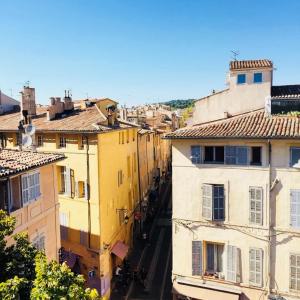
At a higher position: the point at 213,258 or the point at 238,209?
the point at 238,209

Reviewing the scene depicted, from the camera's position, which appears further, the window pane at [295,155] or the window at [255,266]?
Result: the window at [255,266]

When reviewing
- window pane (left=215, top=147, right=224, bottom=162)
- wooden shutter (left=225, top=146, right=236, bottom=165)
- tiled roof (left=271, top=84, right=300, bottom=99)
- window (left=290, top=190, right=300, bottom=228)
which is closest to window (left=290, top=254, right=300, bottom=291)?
window (left=290, top=190, right=300, bottom=228)

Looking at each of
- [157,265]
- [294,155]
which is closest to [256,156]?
[294,155]

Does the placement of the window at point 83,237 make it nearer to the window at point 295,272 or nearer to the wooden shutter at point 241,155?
the wooden shutter at point 241,155

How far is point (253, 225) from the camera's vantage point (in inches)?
751

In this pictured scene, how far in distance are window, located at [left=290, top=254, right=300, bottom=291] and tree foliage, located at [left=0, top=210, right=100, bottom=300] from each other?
47.1 feet

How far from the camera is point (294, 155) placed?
1819cm

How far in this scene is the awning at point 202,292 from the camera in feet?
64.2

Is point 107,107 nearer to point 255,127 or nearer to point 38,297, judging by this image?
point 255,127

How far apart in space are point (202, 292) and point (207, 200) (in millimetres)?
5457

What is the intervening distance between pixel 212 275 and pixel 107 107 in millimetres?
15747

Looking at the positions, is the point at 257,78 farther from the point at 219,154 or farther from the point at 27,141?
the point at 27,141

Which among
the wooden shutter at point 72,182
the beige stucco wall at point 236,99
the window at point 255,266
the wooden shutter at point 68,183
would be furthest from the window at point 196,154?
the wooden shutter at point 68,183

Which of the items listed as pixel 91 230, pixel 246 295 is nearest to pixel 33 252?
pixel 246 295
